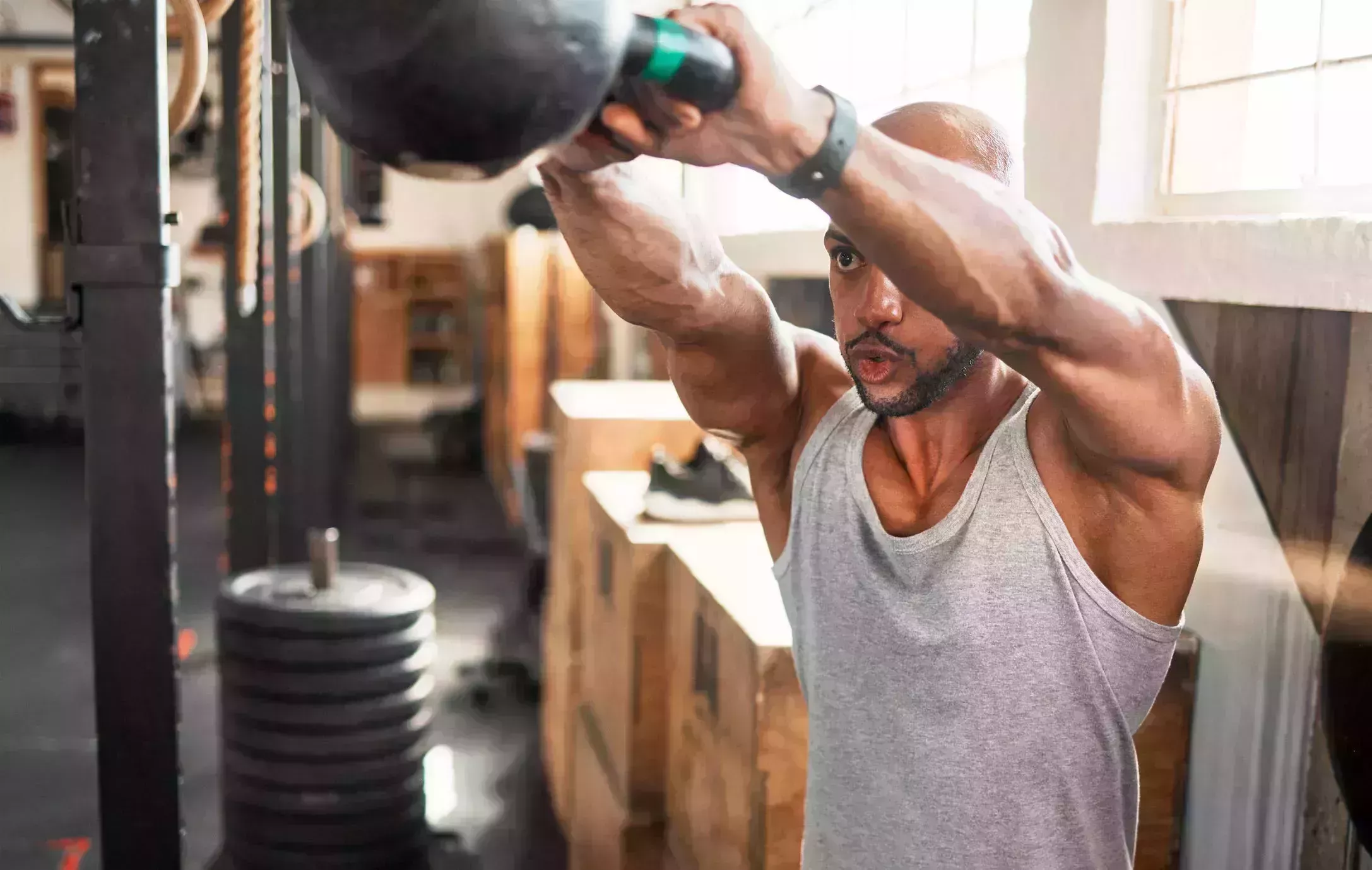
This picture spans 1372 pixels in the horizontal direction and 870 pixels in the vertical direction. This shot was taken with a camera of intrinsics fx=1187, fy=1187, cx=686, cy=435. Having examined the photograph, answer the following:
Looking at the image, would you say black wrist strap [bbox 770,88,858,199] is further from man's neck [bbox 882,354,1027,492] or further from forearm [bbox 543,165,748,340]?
man's neck [bbox 882,354,1027,492]

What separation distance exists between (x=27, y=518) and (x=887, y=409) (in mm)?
6084

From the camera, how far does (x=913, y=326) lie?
1.02 m

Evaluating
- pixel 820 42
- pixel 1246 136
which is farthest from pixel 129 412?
pixel 820 42

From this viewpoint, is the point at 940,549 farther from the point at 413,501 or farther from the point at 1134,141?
the point at 413,501

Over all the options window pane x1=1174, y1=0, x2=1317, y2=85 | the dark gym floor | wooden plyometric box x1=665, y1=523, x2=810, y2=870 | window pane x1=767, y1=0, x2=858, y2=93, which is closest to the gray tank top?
wooden plyometric box x1=665, y1=523, x2=810, y2=870

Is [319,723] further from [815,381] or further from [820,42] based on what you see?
[820,42]

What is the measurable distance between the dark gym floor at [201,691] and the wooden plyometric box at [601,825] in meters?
0.24

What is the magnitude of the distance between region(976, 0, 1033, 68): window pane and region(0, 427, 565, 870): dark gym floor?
2.00m

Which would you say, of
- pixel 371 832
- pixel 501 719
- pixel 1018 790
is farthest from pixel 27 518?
pixel 1018 790

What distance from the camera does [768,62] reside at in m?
0.68

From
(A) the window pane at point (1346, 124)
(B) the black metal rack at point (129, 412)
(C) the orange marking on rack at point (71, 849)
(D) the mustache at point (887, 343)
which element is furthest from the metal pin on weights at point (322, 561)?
(A) the window pane at point (1346, 124)

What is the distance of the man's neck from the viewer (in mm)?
1098

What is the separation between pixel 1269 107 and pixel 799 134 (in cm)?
108

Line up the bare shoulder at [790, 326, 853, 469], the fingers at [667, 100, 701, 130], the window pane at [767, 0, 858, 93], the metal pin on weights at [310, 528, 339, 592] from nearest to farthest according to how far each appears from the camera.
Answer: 1. the fingers at [667, 100, 701, 130]
2. the bare shoulder at [790, 326, 853, 469]
3. the metal pin on weights at [310, 528, 339, 592]
4. the window pane at [767, 0, 858, 93]
